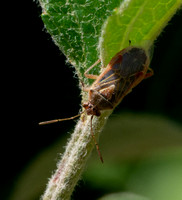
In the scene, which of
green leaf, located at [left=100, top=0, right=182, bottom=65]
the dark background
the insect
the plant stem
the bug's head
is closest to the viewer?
green leaf, located at [left=100, top=0, right=182, bottom=65]

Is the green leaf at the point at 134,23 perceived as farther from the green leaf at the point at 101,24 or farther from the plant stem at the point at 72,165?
the plant stem at the point at 72,165

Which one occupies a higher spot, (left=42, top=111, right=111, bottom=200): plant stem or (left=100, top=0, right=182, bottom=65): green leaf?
(left=100, top=0, right=182, bottom=65): green leaf

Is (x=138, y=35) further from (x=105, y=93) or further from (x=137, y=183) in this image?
(x=137, y=183)

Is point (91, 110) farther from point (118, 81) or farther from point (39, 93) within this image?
point (39, 93)

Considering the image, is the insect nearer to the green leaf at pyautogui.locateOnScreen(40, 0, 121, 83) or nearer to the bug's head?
the bug's head

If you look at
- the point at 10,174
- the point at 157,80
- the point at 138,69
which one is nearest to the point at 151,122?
the point at 157,80

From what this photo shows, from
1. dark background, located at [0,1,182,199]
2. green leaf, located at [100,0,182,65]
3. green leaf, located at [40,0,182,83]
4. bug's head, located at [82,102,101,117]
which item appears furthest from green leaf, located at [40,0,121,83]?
dark background, located at [0,1,182,199]
